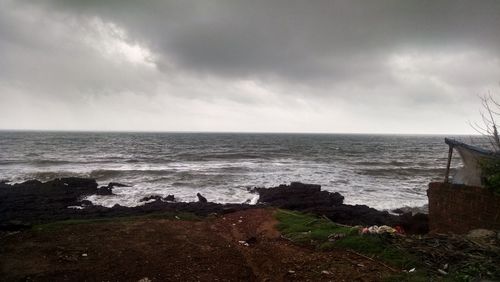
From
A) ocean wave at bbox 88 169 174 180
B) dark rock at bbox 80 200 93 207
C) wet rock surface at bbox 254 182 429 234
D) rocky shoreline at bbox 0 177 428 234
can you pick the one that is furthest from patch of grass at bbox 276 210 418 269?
ocean wave at bbox 88 169 174 180

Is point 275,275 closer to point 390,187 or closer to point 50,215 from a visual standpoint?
point 50,215

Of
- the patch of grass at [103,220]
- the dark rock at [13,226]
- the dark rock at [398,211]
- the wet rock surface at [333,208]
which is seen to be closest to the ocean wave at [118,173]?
the wet rock surface at [333,208]

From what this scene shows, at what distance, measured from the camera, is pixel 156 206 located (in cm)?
1697

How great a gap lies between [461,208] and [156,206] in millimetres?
13244

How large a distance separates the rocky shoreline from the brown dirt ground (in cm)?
276

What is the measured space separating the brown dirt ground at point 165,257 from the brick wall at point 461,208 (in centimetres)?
438

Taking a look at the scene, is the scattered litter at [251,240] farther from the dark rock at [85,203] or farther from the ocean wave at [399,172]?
the ocean wave at [399,172]

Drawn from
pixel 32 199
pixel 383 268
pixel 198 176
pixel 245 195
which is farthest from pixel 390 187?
pixel 32 199

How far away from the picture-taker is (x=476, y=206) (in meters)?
9.72

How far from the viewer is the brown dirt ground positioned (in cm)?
729

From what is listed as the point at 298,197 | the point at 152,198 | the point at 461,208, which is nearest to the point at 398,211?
the point at 298,197

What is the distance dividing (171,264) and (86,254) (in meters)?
2.34

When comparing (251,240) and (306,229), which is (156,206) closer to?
(251,240)

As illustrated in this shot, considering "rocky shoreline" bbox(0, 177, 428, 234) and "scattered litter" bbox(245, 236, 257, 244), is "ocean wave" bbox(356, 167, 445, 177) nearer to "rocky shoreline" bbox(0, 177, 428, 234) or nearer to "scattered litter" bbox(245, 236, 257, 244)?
"rocky shoreline" bbox(0, 177, 428, 234)
